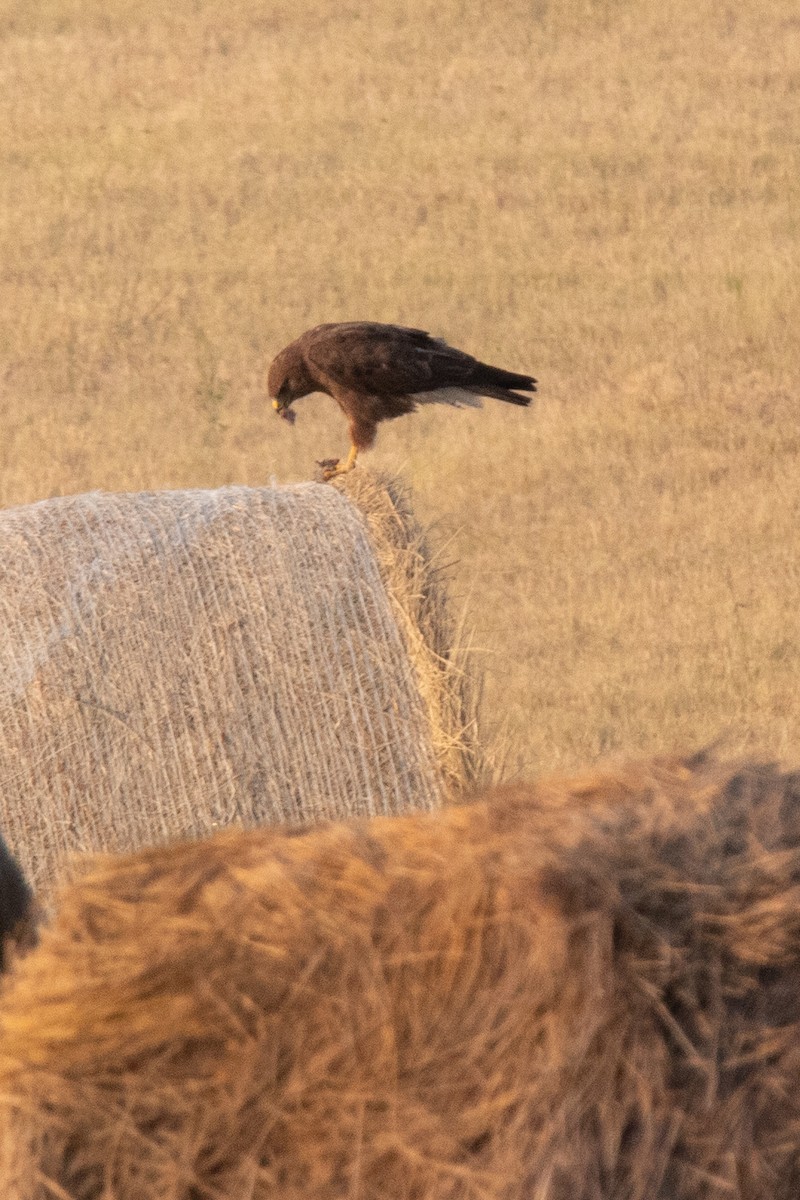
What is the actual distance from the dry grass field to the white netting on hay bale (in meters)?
2.47

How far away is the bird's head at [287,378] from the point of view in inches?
251

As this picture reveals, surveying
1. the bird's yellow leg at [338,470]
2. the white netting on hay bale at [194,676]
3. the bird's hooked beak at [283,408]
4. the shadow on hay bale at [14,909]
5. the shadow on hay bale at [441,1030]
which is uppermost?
the bird's hooked beak at [283,408]

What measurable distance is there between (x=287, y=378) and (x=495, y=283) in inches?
255

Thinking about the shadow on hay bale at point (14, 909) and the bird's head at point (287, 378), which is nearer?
the shadow on hay bale at point (14, 909)

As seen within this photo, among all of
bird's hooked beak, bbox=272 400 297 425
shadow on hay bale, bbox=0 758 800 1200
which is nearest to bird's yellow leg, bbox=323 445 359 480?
bird's hooked beak, bbox=272 400 297 425

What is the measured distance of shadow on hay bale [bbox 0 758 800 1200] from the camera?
1.73 m

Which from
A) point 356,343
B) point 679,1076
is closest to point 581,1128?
point 679,1076

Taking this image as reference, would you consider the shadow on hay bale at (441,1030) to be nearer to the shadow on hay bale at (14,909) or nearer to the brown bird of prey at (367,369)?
the shadow on hay bale at (14,909)

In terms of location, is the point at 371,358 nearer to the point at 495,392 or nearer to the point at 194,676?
the point at 495,392

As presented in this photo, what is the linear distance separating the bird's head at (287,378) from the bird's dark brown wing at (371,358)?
56 millimetres

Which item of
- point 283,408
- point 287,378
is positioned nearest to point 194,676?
point 287,378

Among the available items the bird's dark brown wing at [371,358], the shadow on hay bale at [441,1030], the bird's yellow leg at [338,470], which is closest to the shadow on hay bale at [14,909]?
the shadow on hay bale at [441,1030]

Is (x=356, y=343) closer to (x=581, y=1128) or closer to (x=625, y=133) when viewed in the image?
(x=581, y=1128)

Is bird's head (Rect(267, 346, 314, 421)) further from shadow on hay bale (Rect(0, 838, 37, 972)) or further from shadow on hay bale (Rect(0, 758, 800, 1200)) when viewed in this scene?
shadow on hay bale (Rect(0, 758, 800, 1200))
